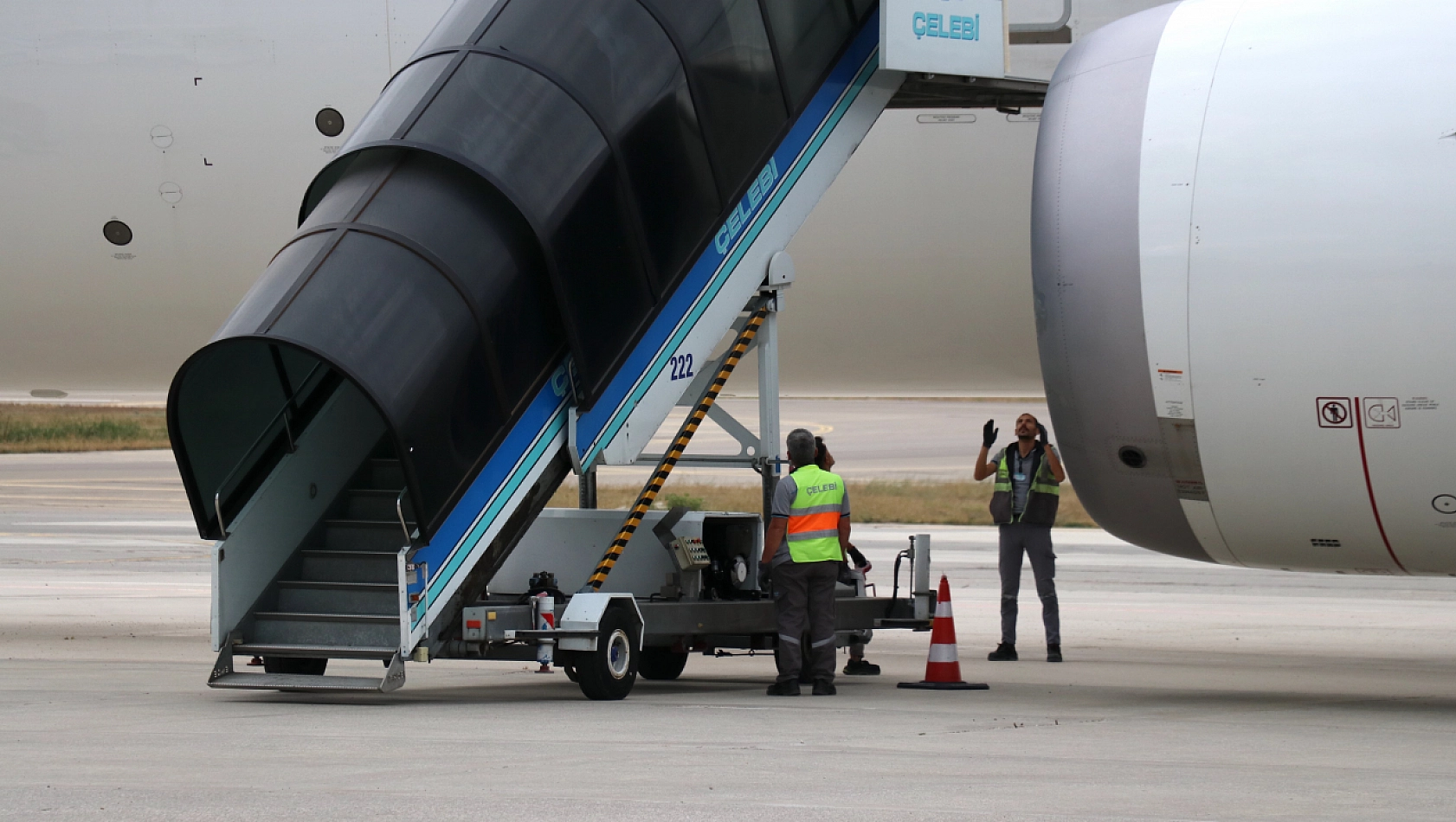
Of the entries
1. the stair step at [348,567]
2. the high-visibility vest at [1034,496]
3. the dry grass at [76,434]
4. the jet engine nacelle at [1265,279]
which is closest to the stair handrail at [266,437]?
the stair step at [348,567]

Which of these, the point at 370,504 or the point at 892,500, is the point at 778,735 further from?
the point at 892,500

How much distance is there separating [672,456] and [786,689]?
1.56 meters

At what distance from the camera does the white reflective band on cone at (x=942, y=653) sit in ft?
34.0

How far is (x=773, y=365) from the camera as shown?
1062cm

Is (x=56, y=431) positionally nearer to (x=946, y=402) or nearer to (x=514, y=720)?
(x=946, y=402)

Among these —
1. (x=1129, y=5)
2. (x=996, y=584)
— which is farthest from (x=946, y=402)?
(x=1129, y=5)

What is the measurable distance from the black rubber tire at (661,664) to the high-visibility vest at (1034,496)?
9.27 ft

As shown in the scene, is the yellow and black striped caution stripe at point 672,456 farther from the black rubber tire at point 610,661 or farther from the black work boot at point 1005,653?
the black work boot at point 1005,653

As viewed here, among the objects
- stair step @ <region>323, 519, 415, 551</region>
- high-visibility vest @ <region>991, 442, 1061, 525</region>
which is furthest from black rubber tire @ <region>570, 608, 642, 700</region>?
high-visibility vest @ <region>991, 442, 1061, 525</region>

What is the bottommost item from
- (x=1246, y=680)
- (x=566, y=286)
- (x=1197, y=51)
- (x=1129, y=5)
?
(x=1246, y=680)

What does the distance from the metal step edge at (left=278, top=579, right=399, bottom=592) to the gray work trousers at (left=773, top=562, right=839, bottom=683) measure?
2.27 m

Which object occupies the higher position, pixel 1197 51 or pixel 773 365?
pixel 1197 51

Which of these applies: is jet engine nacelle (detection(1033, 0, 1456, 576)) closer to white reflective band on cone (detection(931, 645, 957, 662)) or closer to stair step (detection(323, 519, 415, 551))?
white reflective band on cone (detection(931, 645, 957, 662))

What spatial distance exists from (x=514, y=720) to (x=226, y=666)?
1.95 meters
